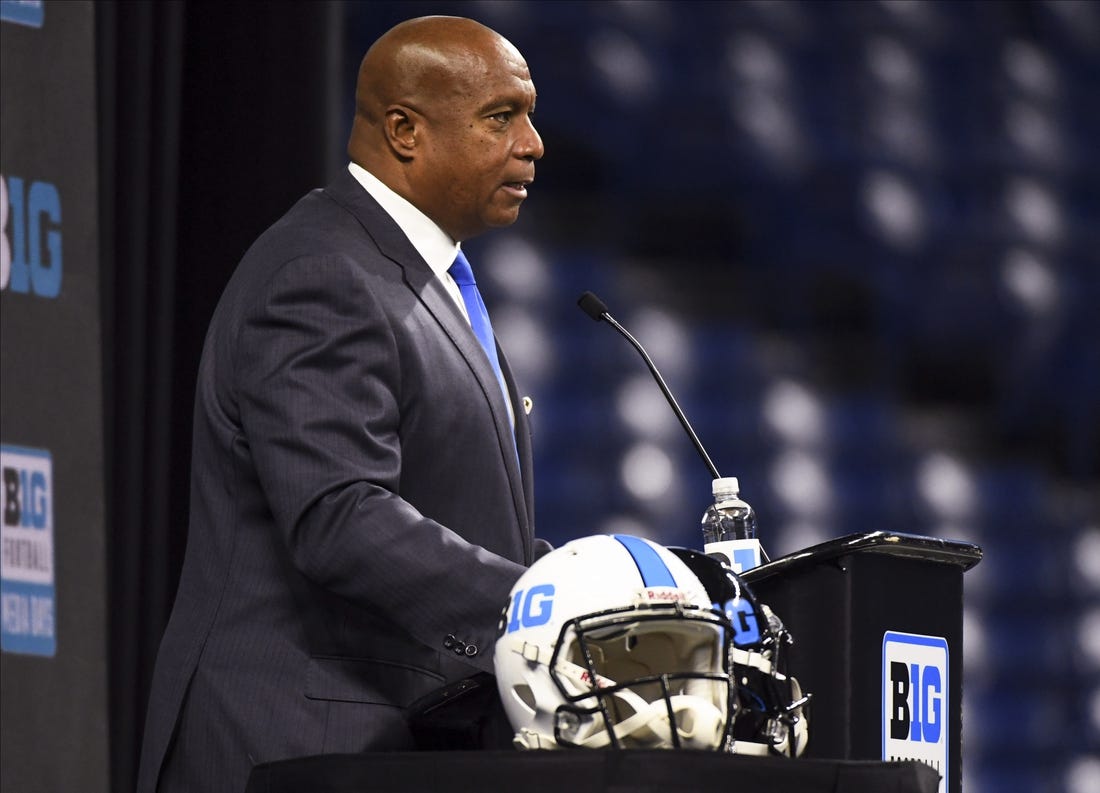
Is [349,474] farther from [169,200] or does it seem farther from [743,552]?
[169,200]

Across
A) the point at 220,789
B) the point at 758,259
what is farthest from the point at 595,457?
the point at 220,789

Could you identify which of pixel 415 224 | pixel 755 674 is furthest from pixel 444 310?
pixel 755 674

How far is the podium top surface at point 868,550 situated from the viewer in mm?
1876

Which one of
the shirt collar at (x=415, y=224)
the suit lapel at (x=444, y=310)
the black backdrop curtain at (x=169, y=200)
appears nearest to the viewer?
the suit lapel at (x=444, y=310)

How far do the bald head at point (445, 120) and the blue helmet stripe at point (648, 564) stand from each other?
0.53 meters

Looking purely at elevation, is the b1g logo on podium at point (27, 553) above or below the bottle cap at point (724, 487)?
below

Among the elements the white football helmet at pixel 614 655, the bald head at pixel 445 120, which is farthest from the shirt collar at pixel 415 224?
the white football helmet at pixel 614 655

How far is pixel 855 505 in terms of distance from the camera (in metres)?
3.74

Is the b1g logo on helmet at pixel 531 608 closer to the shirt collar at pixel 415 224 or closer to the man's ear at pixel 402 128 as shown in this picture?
the shirt collar at pixel 415 224

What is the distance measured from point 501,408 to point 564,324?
1583 millimetres

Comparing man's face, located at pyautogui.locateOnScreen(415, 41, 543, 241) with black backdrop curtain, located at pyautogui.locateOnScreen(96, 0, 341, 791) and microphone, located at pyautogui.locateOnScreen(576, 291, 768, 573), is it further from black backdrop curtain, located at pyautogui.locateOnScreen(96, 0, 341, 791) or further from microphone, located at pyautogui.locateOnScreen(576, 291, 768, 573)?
black backdrop curtain, located at pyautogui.locateOnScreen(96, 0, 341, 791)

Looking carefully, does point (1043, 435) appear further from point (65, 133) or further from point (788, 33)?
point (65, 133)

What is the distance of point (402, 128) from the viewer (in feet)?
6.44

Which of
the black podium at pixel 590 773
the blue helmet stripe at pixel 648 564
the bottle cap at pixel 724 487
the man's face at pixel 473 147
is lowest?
the black podium at pixel 590 773
